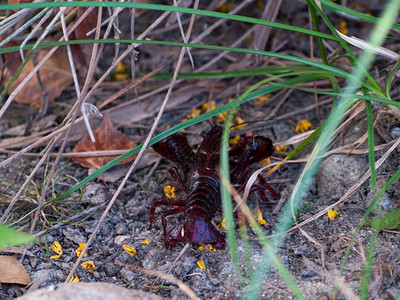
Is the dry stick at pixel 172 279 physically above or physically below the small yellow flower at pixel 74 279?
above

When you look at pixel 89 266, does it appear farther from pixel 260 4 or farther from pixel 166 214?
pixel 260 4

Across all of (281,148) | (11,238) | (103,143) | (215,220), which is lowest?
(215,220)

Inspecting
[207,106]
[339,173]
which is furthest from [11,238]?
[207,106]

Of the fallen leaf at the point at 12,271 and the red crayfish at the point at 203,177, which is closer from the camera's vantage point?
the fallen leaf at the point at 12,271

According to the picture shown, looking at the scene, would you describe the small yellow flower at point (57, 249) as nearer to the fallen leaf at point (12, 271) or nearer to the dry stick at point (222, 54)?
the fallen leaf at point (12, 271)

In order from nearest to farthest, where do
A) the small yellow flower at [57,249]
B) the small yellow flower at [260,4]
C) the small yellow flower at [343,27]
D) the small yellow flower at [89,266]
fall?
the small yellow flower at [89,266]
the small yellow flower at [57,249]
the small yellow flower at [343,27]
the small yellow flower at [260,4]

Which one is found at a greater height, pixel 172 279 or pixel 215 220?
pixel 172 279

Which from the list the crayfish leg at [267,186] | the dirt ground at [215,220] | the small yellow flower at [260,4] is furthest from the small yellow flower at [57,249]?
the small yellow flower at [260,4]
